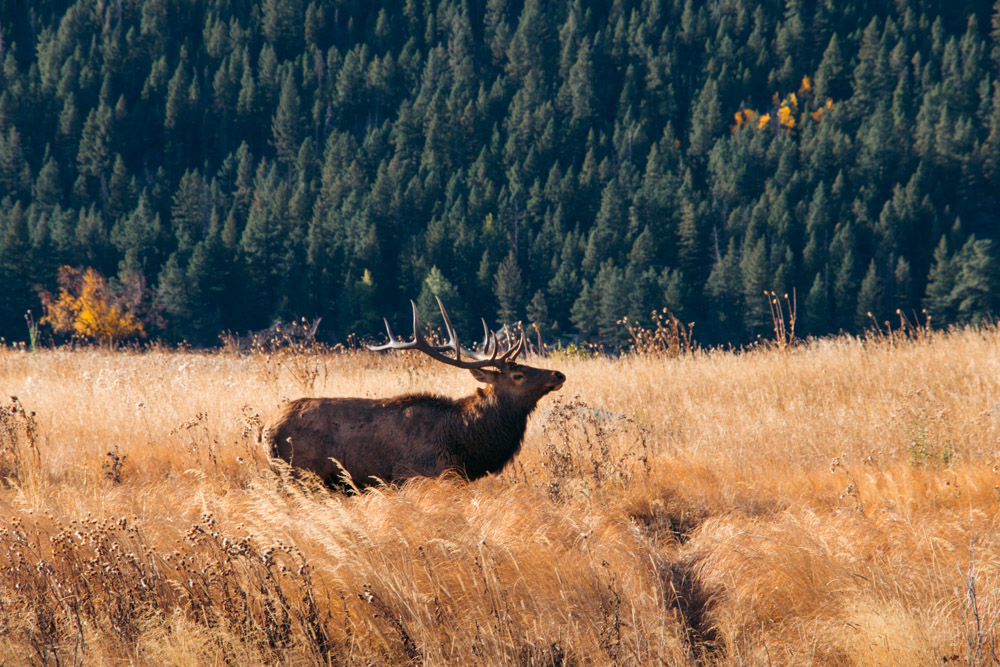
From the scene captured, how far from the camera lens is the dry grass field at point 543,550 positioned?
379cm

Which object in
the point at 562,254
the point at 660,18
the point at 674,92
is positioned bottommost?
the point at 562,254

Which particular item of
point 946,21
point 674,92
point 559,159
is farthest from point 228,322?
point 946,21

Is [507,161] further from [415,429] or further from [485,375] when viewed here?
[415,429]

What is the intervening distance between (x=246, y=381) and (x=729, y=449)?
6.95 m

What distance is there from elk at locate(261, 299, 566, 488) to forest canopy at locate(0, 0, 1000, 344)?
64592 mm

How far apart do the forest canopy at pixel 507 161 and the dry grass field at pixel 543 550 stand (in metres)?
63.5

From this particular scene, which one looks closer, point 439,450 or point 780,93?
point 439,450

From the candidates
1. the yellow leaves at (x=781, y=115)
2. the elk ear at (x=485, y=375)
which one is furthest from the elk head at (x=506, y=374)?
the yellow leaves at (x=781, y=115)

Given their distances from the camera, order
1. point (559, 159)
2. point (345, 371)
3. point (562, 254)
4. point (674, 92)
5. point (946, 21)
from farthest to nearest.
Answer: point (946, 21)
point (674, 92)
point (559, 159)
point (562, 254)
point (345, 371)

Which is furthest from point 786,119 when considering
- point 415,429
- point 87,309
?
point 415,429

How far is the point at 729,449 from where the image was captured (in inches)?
295

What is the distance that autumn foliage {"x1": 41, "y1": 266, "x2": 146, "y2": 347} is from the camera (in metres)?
63.3

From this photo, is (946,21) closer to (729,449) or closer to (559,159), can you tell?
(559,159)

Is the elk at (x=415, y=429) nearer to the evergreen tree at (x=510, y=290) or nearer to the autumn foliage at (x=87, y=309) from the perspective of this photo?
the autumn foliage at (x=87, y=309)
